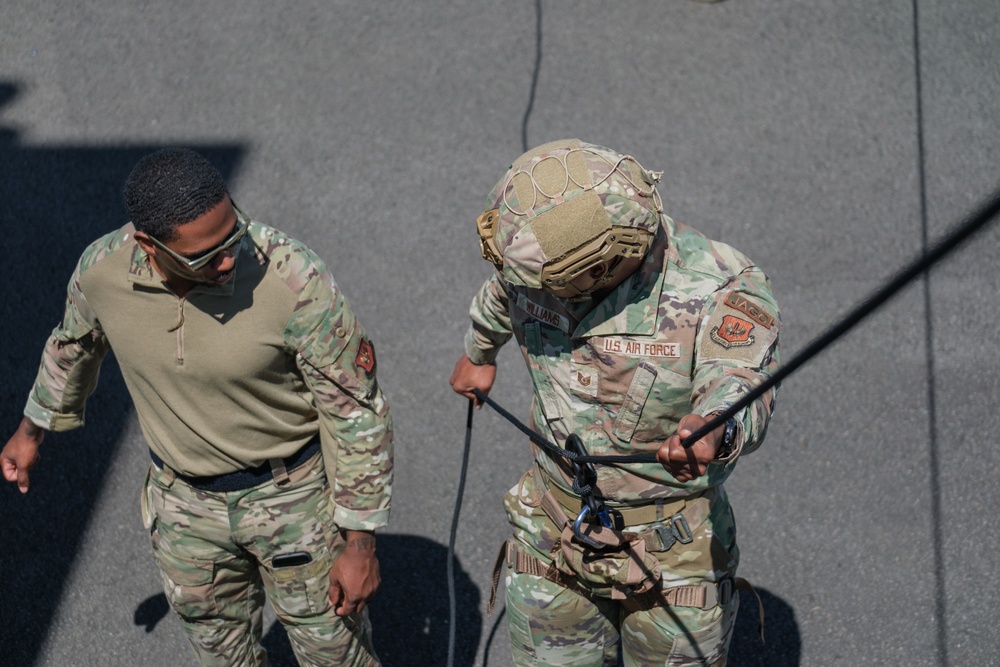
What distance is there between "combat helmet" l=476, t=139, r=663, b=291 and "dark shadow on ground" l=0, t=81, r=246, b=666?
262 cm

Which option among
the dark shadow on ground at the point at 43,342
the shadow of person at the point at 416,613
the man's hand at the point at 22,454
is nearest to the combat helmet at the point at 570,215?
the man's hand at the point at 22,454

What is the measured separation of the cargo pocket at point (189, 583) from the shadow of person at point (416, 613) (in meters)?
0.83

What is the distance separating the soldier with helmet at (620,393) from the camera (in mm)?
2590

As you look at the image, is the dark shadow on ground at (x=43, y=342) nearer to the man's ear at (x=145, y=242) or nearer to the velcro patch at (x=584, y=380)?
the man's ear at (x=145, y=242)

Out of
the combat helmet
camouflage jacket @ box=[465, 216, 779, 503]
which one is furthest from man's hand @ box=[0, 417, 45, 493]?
the combat helmet

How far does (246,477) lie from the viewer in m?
3.16

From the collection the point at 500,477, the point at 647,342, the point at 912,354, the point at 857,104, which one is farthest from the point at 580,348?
the point at 857,104

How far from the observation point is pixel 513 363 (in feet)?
16.9

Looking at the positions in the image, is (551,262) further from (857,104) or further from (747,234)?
(857,104)

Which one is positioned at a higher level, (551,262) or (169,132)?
(551,262)

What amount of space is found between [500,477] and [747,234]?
6.43 feet

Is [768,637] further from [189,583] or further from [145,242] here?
[145,242]

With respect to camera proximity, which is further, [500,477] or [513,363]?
[513,363]

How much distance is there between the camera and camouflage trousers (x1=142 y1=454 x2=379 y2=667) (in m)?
3.19
